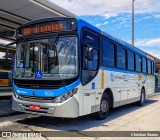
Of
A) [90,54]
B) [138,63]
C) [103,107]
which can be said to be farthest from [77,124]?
[138,63]

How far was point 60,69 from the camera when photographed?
25.8 feet

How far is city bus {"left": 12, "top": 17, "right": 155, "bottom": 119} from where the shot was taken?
7.77 metres

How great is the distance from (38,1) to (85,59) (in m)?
5.09

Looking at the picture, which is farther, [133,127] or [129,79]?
[129,79]

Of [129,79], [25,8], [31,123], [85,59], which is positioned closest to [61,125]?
[31,123]

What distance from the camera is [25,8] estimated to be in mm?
12938

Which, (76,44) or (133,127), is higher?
(76,44)

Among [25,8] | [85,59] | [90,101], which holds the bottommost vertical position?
[90,101]

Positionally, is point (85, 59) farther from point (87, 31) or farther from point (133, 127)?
point (133, 127)

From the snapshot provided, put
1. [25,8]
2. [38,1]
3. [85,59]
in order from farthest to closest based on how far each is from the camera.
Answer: [25,8] < [38,1] < [85,59]

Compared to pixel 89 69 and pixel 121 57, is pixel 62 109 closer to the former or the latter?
pixel 89 69

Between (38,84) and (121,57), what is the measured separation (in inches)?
199

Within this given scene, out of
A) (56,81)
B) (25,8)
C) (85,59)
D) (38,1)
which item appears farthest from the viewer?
(25,8)

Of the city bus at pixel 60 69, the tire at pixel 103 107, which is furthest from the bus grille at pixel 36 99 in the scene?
the tire at pixel 103 107
